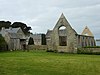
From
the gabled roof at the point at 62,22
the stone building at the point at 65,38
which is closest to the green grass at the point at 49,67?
the stone building at the point at 65,38

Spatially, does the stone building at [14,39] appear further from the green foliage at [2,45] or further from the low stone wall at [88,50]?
the low stone wall at [88,50]

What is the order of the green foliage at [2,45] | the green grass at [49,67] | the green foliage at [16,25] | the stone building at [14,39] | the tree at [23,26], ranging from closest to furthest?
the green grass at [49,67], the green foliage at [2,45], the stone building at [14,39], the green foliage at [16,25], the tree at [23,26]

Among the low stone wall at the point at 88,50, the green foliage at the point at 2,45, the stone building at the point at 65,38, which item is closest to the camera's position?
the low stone wall at the point at 88,50

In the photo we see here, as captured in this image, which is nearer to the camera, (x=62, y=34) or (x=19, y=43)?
(x=62, y=34)

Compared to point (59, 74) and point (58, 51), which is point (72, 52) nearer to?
point (58, 51)

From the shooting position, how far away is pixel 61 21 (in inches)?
1943

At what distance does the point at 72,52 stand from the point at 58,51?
3.13 metres

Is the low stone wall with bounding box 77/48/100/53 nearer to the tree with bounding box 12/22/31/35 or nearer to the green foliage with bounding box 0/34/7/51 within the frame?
the green foliage with bounding box 0/34/7/51

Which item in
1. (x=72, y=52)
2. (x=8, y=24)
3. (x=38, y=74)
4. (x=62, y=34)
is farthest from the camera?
(x=8, y=24)

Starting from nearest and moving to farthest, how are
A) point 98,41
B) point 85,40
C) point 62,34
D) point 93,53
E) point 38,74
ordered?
point 38,74, point 93,53, point 62,34, point 85,40, point 98,41

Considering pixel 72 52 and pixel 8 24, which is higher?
pixel 8 24

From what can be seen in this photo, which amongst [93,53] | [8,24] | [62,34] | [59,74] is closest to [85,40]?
[62,34]

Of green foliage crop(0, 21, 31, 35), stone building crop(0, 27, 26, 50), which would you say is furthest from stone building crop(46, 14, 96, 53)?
green foliage crop(0, 21, 31, 35)

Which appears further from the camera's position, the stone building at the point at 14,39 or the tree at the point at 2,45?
the stone building at the point at 14,39
